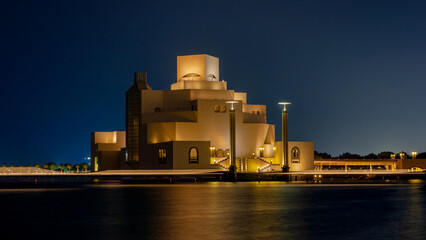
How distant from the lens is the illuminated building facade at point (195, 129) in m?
71.8

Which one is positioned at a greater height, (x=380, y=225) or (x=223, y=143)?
(x=223, y=143)

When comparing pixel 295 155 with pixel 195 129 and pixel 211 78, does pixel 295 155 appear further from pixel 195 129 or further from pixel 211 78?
pixel 211 78

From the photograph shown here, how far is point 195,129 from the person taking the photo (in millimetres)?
74938

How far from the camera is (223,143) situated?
76.2m

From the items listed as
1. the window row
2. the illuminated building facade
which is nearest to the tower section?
the illuminated building facade

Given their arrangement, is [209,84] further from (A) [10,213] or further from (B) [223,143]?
(A) [10,213]

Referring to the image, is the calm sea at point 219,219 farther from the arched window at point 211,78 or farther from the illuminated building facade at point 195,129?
the arched window at point 211,78

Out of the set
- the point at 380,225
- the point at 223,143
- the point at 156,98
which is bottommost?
the point at 380,225

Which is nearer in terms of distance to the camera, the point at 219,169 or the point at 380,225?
the point at 380,225

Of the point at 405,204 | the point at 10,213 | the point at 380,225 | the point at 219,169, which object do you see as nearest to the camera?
the point at 380,225

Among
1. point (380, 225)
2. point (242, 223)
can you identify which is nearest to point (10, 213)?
point (242, 223)

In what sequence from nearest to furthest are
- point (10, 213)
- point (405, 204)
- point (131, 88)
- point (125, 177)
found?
1. point (10, 213)
2. point (405, 204)
3. point (125, 177)
4. point (131, 88)

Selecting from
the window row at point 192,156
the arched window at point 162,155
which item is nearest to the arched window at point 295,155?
the window row at point 192,156

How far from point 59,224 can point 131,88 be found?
200 ft
